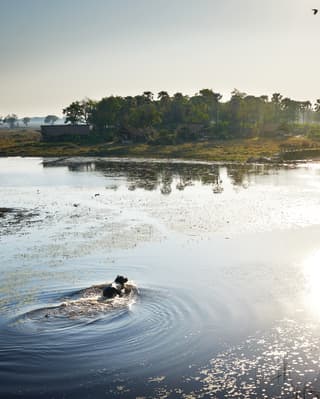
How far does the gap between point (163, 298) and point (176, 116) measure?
109978 millimetres

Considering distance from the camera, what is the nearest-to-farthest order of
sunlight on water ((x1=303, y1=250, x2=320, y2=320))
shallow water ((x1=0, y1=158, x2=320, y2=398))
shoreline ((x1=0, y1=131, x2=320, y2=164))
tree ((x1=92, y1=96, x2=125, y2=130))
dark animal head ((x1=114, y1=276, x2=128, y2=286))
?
shallow water ((x1=0, y1=158, x2=320, y2=398)), sunlight on water ((x1=303, y1=250, x2=320, y2=320)), dark animal head ((x1=114, y1=276, x2=128, y2=286)), shoreline ((x1=0, y1=131, x2=320, y2=164)), tree ((x1=92, y1=96, x2=125, y2=130))

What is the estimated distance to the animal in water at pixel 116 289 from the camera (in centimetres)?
1953

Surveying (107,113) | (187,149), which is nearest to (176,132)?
(187,149)

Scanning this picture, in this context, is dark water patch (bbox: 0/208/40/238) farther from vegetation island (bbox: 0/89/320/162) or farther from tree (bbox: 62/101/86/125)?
tree (bbox: 62/101/86/125)

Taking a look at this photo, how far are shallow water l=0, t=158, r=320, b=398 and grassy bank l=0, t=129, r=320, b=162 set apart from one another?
4276 cm

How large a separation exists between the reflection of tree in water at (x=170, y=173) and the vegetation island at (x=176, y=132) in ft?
33.0

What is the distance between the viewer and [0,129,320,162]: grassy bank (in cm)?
8578

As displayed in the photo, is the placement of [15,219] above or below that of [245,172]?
below

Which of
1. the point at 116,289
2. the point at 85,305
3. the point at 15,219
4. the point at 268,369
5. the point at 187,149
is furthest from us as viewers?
the point at 187,149

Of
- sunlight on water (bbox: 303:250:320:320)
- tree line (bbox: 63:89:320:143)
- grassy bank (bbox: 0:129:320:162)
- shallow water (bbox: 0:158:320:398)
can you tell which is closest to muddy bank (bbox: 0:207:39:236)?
shallow water (bbox: 0:158:320:398)

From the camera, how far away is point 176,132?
108562mm

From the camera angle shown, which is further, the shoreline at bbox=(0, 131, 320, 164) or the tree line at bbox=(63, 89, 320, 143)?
the tree line at bbox=(63, 89, 320, 143)

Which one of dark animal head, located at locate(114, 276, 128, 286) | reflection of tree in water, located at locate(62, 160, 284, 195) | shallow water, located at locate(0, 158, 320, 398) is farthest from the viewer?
reflection of tree in water, located at locate(62, 160, 284, 195)

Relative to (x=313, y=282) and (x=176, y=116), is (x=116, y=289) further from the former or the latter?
(x=176, y=116)
